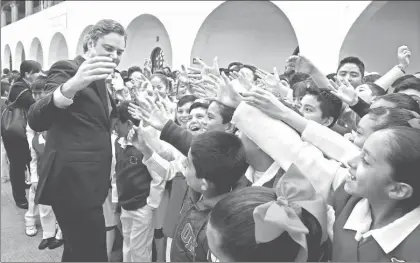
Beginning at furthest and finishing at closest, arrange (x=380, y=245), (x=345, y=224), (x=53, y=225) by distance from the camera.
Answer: (x=53, y=225) → (x=345, y=224) → (x=380, y=245)

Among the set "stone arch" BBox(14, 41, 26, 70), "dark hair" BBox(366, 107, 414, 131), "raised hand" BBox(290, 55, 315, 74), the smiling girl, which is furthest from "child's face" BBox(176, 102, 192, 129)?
"stone arch" BBox(14, 41, 26, 70)

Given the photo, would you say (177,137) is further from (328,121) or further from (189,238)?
(328,121)

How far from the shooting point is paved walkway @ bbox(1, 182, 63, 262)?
244 centimetres

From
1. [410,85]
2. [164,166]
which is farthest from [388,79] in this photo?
[164,166]

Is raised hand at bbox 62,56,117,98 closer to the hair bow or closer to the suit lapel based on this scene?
the suit lapel

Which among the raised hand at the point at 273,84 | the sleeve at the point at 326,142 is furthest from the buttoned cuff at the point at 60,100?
Answer: the raised hand at the point at 273,84

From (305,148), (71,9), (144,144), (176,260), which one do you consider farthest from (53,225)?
(71,9)

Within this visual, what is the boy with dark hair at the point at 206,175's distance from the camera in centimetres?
114

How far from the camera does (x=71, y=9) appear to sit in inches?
374

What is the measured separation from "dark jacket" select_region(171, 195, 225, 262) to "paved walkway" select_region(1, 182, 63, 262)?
1.58 meters

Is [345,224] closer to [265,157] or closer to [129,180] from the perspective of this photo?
[265,157]

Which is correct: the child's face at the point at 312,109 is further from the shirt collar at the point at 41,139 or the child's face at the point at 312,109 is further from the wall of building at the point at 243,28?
the wall of building at the point at 243,28

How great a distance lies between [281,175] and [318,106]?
1.93 feet

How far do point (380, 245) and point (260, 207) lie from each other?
0.35 meters
